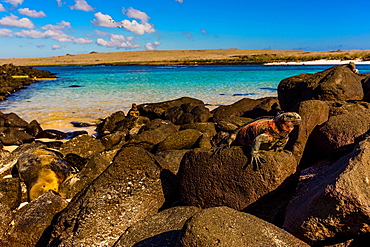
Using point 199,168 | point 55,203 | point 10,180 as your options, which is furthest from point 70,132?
point 199,168

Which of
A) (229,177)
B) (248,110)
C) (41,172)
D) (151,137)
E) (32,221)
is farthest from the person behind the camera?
(248,110)

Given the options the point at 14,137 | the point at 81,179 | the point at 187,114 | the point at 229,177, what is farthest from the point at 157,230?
the point at 187,114

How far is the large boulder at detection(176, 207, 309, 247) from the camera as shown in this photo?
8.07 feet

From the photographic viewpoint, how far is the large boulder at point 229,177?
3434 millimetres

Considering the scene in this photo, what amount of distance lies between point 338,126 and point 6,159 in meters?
6.75

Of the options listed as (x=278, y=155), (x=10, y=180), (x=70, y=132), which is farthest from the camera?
(x=70, y=132)

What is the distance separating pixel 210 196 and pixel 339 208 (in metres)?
1.53

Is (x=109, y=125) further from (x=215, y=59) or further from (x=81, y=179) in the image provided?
(x=215, y=59)

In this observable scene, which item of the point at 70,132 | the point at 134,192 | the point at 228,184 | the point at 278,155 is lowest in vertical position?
the point at 70,132

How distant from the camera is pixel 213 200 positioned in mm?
3777

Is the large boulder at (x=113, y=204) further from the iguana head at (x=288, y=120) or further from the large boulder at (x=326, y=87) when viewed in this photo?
the large boulder at (x=326, y=87)

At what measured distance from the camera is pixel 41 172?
558 cm

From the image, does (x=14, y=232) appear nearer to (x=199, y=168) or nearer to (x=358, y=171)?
(x=199, y=168)

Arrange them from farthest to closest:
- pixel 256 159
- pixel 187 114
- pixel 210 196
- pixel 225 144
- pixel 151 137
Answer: pixel 187 114
pixel 151 137
pixel 225 144
pixel 210 196
pixel 256 159
